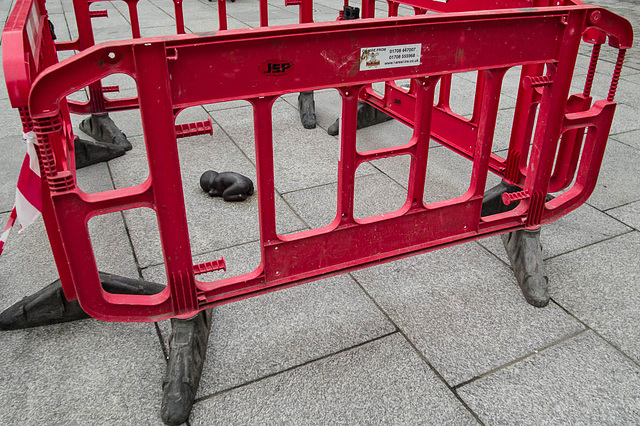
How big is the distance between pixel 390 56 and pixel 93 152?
130 inches

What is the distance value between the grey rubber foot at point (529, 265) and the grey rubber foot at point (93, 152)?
341 cm

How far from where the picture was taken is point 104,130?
4.99 m

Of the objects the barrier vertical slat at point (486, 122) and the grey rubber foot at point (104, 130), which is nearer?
the barrier vertical slat at point (486, 122)

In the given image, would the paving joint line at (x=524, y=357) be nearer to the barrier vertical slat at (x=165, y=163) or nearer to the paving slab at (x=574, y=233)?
the paving slab at (x=574, y=233)

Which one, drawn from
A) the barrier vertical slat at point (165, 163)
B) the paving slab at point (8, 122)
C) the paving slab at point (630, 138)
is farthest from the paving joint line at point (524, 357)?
the paving slab at point (8, 122)

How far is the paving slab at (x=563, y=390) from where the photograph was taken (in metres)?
2.28

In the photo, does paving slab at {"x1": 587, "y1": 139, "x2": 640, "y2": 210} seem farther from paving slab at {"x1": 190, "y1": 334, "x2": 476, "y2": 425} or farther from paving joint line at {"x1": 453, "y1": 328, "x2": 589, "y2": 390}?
paving slab at {"x1": 190, "y1": 334, "x2": 476, "y2": 425}

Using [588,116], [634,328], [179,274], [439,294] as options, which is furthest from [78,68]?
[634,328]

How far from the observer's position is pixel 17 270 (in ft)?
10.5

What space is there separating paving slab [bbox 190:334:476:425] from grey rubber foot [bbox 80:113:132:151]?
3.20 meters

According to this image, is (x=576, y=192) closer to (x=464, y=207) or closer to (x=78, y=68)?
(x=464, y=207)

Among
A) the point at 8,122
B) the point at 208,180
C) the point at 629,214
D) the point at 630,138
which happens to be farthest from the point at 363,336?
the point at 8,122

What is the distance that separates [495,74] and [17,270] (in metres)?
2.94

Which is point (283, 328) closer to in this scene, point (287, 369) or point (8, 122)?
point (287, 369)
